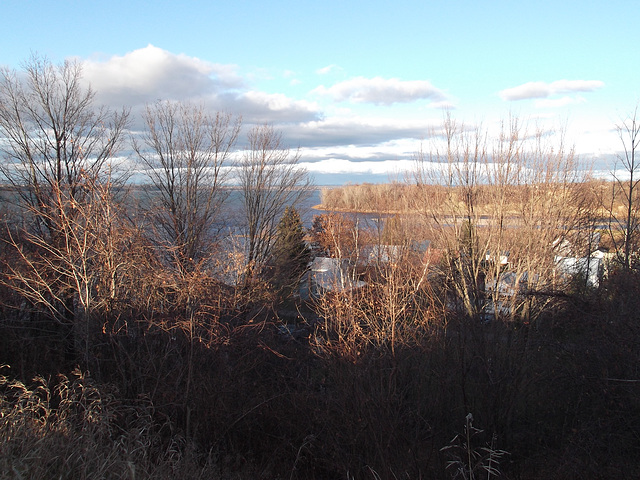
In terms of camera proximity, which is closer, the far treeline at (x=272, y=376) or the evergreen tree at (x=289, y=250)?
the far treeline at (x=272, y=376)

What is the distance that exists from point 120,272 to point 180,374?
8.27ft

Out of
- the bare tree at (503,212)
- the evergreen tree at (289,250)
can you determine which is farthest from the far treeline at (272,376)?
the evergreen tree at (289,250)

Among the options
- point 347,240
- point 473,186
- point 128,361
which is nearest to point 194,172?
point 347,240

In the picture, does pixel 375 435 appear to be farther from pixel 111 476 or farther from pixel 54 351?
pixel 54 351

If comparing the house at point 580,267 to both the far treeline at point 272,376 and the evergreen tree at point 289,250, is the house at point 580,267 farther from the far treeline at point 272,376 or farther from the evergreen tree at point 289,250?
the evergreen tree at point 289,250

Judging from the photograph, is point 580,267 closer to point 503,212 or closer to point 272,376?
point 503,212

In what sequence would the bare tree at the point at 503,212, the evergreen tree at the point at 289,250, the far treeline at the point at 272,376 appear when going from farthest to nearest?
the evergreen tree at the point at 289,250, the bare tree at the point at 503,212, the far treeline at the point at 272,376

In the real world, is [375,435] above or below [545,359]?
below

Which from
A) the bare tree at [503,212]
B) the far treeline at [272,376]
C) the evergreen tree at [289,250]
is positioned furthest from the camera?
the evergreen tree at [289,250]

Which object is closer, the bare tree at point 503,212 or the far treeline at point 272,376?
the far treeline at point 272,376

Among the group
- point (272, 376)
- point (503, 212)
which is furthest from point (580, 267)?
point (272, 376)

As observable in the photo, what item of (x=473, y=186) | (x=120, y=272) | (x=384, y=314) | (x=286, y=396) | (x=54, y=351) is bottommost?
(x=286, y=396)

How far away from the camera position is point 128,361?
880 cm

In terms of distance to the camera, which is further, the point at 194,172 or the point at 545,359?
the point at 194,172
